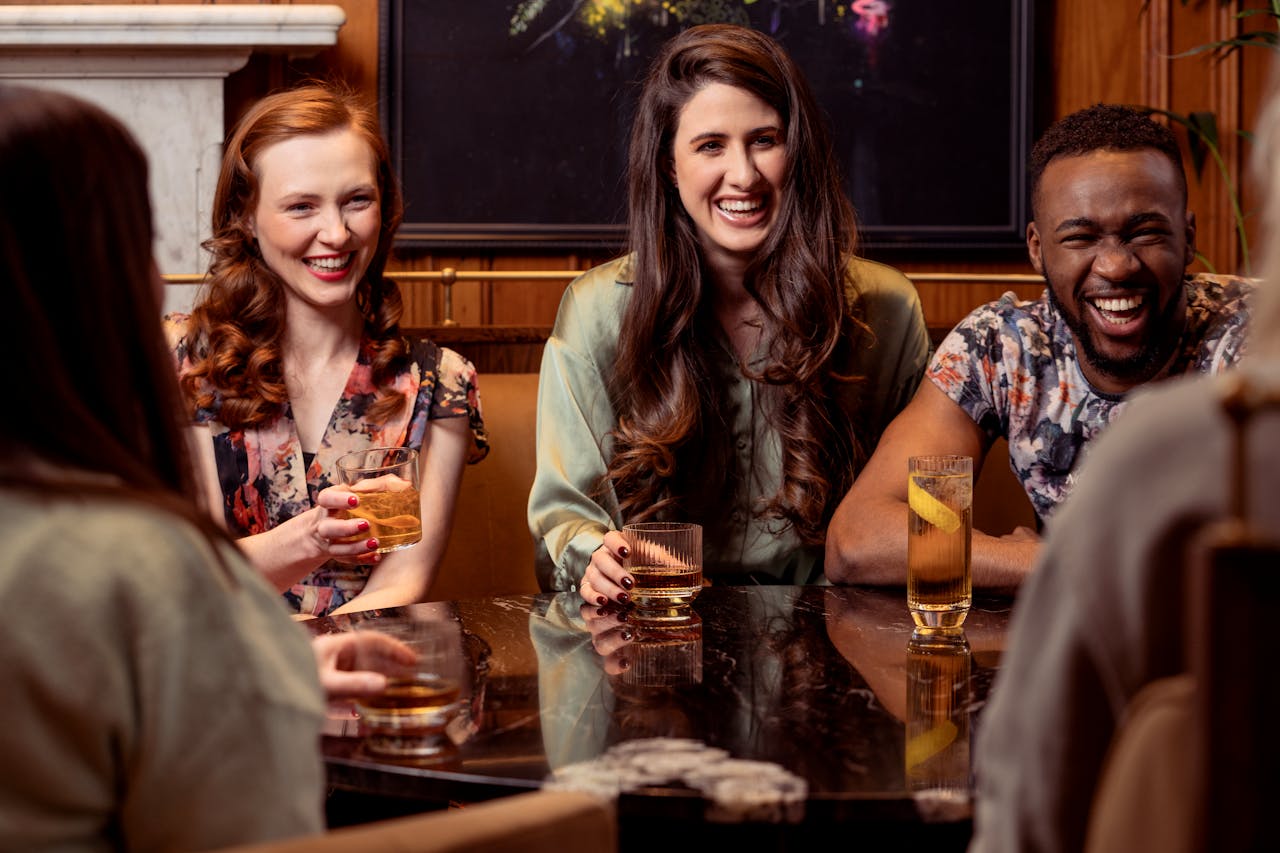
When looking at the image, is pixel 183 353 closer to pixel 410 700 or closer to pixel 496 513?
pixel 496 513

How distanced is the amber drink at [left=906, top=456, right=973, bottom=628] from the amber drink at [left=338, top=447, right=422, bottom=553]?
24.6 inches

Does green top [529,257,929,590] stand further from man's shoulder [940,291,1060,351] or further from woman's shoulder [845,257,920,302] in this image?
man's shoulder [940,291,1060,351]

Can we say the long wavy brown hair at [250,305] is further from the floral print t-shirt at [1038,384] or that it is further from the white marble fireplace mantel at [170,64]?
the white marble fireplace mantel at [170,64]

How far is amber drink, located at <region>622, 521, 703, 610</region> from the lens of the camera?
169 cm

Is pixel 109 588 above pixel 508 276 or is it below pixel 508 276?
below

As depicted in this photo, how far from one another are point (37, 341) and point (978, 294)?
380cm

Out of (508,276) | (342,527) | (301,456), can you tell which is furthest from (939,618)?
(508,276)

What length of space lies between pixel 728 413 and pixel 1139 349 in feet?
2.27

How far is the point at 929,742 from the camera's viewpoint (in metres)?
1.22

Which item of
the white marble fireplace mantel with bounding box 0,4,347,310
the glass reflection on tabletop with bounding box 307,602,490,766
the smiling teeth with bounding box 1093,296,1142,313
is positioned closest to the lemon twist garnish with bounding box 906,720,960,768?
the glass reflection on tabletop with bounding box 307,602,490,766

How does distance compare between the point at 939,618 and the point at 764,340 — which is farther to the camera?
the point at 764,340

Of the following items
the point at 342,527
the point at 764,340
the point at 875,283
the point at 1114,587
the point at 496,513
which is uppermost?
the point at 875,283

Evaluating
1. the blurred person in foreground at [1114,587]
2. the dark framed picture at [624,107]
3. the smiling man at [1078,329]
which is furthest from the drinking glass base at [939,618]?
the dark framed picture at [624,107]

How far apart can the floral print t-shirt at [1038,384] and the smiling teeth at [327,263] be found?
1020 mm
